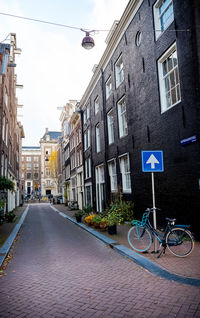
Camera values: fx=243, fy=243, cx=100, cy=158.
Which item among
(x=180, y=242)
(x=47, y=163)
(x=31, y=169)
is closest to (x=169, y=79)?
(x=180, y=242)

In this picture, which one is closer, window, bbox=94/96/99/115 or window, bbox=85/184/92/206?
window, bbox=94/96/99/115

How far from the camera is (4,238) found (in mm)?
10008

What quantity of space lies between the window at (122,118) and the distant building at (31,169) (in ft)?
229

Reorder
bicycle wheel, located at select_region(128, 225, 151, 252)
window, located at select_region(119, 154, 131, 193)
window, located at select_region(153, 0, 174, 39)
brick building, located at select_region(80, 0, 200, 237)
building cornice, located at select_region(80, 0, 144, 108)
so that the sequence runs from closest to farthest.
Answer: bicycle wheel, located at select_region(128, 225, 151, 252), brick building, located at select_region(80, 0, 200, 237), window, located at select_region(153, 0, 174, 39), building cornice, located at select_region(80, 0, 144, 108), window, located at select_region(119, 154, 131, 193)

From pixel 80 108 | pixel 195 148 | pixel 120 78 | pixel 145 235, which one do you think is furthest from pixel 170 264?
pixel 80 108

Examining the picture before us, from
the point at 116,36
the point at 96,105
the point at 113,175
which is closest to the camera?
the point at 116,36

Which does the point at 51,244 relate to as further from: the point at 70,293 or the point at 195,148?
the point at 195,148

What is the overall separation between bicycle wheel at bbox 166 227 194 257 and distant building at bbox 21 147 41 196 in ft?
254

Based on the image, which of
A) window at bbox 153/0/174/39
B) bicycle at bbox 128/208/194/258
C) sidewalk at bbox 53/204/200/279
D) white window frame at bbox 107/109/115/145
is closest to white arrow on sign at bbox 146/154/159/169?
bicycle at bbox 128/208/194/258

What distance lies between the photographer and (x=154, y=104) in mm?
10422

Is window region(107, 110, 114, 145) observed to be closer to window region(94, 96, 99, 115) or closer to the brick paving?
window region(94, 96, 99, 115)

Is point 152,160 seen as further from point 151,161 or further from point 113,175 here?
point 113,175

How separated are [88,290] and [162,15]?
10.6m

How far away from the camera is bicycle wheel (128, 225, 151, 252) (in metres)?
6.83
